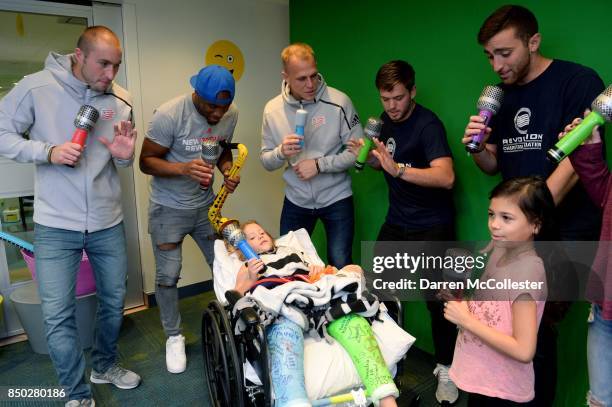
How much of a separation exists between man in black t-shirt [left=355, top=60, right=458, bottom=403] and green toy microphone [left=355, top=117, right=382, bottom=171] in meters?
0.05

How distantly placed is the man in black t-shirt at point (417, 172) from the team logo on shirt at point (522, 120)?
14.2 inches

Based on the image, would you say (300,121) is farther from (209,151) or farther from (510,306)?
(510,306)

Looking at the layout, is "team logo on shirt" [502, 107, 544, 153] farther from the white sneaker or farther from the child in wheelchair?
the white sneaker

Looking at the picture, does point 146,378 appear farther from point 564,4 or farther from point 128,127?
point 564,4

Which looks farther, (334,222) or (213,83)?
(334,222)

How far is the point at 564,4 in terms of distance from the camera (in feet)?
5.81

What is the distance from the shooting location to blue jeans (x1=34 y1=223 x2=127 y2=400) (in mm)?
1842

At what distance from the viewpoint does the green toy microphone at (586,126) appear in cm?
127

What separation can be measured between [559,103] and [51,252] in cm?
217

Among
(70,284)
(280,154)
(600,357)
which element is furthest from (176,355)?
(600,357)

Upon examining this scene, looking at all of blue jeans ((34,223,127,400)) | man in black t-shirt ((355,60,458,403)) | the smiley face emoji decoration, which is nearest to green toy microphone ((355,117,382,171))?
man in black t-shirt ((355,60,458,403))

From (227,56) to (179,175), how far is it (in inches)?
56.0

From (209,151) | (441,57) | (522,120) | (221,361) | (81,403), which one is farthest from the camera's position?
(441,57)

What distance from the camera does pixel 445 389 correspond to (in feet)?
6.97
